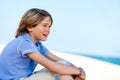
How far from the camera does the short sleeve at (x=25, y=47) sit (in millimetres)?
2146

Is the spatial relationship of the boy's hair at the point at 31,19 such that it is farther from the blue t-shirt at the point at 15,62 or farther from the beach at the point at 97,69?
the beach at the point at 97,69

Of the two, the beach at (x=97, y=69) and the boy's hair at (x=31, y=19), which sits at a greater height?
the boy's hair at (x=31, y=19)

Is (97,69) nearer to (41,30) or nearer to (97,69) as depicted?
(97,69)

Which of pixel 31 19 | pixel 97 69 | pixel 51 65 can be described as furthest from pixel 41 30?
pixel 97 69

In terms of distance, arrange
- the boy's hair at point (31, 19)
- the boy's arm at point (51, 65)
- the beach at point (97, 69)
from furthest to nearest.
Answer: the beach at point (97, 69), the boy's hair at point (31, 19), the boy's arm at point (51, 65)

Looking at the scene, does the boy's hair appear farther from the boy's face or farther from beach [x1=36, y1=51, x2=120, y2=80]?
beach [x1=36, y1=51, x2=120, y2=80]

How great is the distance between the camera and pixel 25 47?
7.08 ft

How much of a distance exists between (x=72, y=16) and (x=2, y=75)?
598 cm

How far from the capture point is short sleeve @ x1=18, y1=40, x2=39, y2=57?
7.04 ft

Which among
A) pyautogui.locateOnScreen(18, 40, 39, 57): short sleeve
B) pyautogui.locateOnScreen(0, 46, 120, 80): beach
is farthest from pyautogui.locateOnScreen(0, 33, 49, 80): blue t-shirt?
pyautogui.locateOnScreen(0, 46, 120, 80): beach

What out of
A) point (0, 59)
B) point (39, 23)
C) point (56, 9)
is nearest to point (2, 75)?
point (0, 59)

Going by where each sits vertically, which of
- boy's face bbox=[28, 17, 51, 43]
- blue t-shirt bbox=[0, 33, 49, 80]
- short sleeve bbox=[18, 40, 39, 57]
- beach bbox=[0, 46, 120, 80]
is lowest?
beach bbox=[0, 46, 120, 80]

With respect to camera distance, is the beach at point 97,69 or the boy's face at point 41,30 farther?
the beach at point 97,69

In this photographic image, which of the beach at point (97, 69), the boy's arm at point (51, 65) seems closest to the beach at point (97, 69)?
the beach at point (97, 69)
